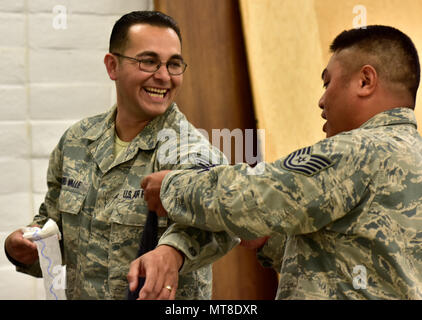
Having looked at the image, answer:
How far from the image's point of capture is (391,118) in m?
1.10

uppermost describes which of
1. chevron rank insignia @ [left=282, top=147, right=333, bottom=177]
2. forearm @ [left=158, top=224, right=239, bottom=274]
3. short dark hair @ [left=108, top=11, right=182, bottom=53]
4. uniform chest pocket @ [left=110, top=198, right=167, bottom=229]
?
short dark hair @ [left=108, top=11, right=182, bottom=53]

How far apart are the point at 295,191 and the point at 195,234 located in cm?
30

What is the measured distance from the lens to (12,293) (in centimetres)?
210

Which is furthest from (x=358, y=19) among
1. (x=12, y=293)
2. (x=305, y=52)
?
(x=12, y=293)

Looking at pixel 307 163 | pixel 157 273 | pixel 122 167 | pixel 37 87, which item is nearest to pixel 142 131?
pixel 122 167

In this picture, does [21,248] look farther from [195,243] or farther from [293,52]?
[293,52]

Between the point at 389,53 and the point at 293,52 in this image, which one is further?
the point at 293,52

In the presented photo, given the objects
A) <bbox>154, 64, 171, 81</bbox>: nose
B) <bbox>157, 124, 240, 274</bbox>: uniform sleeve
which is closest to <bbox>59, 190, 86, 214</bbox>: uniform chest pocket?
<bbox>157, 124, 240, 274</bbox>: uniform sleeve

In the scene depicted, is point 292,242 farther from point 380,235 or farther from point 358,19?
point 358,19

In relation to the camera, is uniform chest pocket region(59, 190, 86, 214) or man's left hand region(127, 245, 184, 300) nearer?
man's left hand region(127, 245, 184, 300)

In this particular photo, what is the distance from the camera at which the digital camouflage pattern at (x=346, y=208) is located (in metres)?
0.99

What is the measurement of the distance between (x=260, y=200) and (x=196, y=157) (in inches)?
13.1

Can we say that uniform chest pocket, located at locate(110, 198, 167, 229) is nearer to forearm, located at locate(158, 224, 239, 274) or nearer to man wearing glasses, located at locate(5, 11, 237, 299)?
man wearing glasses, located at locate(5, 11, 237, 299)

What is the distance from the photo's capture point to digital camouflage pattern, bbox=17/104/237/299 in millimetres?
1349
